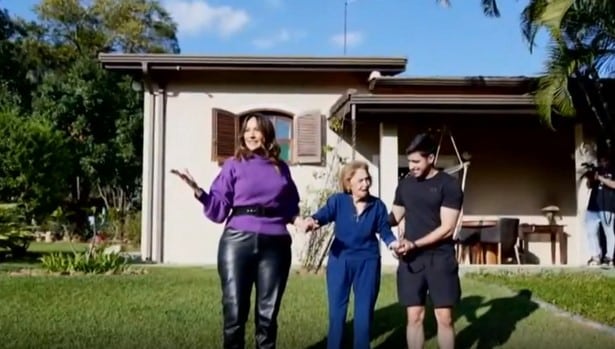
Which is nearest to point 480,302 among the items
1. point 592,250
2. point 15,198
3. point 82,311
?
point 82,311

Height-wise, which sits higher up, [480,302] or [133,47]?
[133,47]

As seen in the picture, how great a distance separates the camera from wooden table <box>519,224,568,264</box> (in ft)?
48.3

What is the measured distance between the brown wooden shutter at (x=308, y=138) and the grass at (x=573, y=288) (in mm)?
4124

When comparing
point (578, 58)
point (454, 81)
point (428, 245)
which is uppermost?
point (578, 58)

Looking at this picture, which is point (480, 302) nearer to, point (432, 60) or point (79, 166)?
point (432, 60)

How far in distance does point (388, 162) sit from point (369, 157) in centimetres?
134

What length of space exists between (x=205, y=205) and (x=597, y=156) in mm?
10832

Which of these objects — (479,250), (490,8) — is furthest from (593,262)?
(490,8)

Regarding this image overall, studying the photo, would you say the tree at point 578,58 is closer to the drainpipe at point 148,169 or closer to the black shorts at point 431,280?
the drainpipe at point 148,169

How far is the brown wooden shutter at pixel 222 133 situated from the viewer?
14.3 meters

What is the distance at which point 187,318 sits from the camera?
24.2 ft

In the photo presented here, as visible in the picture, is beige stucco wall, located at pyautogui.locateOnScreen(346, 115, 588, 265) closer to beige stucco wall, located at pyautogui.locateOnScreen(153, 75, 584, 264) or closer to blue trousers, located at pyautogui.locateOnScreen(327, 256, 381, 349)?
beige stucco wall, located at pyautogui.locateOnScreen(153, 75, 584, 264)

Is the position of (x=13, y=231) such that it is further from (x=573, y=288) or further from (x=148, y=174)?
(x=573, y=288)

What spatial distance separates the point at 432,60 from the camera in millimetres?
19078
